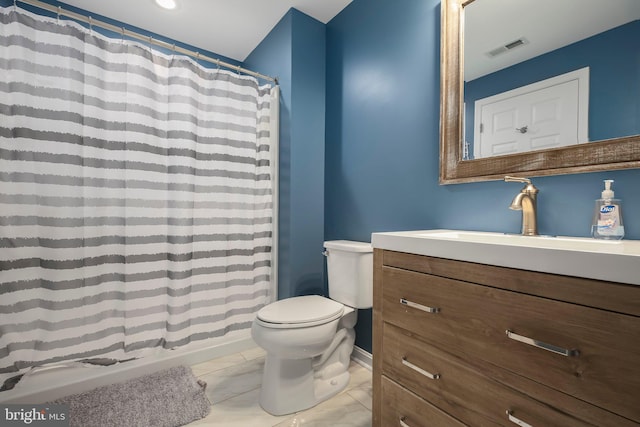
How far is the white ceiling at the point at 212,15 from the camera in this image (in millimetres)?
1793

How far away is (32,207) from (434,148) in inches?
77.2

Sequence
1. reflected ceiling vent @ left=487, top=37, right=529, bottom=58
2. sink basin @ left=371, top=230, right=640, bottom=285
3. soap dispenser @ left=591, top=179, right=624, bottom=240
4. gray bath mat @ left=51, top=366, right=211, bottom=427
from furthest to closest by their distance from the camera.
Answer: gray bath mat @ left=51, top=366, right=211, bottom=427 → reflected ceiling vent @ left=487, top=37, right=529, bottom=58 → soap dispenser @ left=591, top=179, right=624, bottom=240 → sink basin @ left=371, top=230, right=640, bottom=285

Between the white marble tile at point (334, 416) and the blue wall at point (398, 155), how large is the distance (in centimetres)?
41

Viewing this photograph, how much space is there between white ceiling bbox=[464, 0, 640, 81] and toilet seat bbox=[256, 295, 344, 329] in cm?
127

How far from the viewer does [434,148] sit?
4.35ft

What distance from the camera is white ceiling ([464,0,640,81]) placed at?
875 millimetres

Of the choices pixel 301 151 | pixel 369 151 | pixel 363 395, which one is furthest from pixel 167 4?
pixel 363 395

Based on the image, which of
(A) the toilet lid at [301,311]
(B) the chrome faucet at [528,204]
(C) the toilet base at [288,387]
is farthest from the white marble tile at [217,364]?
(B) the chrome faucet at [528,204]

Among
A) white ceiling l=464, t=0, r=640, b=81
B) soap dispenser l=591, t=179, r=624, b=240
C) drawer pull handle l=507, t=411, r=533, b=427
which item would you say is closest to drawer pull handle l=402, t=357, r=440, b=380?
drawer pull handle l=507, t=411, r=533, b=427

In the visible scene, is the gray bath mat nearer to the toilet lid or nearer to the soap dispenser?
the toilet lid

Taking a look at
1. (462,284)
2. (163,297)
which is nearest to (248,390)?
(163,297)

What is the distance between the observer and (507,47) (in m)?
1.08

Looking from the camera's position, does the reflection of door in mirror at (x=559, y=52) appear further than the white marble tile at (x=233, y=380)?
No

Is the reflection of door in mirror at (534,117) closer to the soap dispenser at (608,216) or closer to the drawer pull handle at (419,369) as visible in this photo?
the soap dispenser at (608,216)
